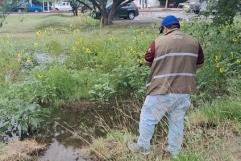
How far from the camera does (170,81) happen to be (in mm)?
5832

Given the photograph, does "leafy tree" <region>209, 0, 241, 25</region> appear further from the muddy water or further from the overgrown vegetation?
the muddy water

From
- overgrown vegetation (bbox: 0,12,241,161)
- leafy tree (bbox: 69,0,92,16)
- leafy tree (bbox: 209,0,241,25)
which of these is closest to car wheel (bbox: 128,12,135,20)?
leafy tree (bbox: 69,0,92,16)

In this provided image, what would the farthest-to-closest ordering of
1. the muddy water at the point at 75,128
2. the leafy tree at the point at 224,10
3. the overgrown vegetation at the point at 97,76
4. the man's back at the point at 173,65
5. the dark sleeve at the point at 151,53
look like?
the leafy tree at the point at 224,10 < the overgrown vegetation at the point at 97,76 < the muddy water at the point at 75,128 < the dark sleeve at the point at 151,53 < the man's back at the point at 173,65

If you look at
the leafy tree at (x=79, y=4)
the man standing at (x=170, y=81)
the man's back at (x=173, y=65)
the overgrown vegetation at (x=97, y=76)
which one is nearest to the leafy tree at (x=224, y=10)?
the overgrown vegetation at (x=97, y=76)

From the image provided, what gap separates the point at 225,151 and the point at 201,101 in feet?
11.4

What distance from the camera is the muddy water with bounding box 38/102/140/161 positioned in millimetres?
7137

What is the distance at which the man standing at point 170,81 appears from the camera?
5828 millimetres

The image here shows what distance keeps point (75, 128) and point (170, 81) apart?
2864mm

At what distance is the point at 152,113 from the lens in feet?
19.5

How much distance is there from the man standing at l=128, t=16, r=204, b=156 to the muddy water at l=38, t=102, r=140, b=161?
4.10 feet

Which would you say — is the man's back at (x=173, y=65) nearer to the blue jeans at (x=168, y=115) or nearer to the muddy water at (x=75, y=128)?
the blue jeans at (x=168, y=115)

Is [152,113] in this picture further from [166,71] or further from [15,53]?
[15,53]

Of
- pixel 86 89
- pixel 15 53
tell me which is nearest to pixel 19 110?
pixel 86 89

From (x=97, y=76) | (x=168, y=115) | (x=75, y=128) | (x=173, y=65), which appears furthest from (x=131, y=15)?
(x=173, y=65)
